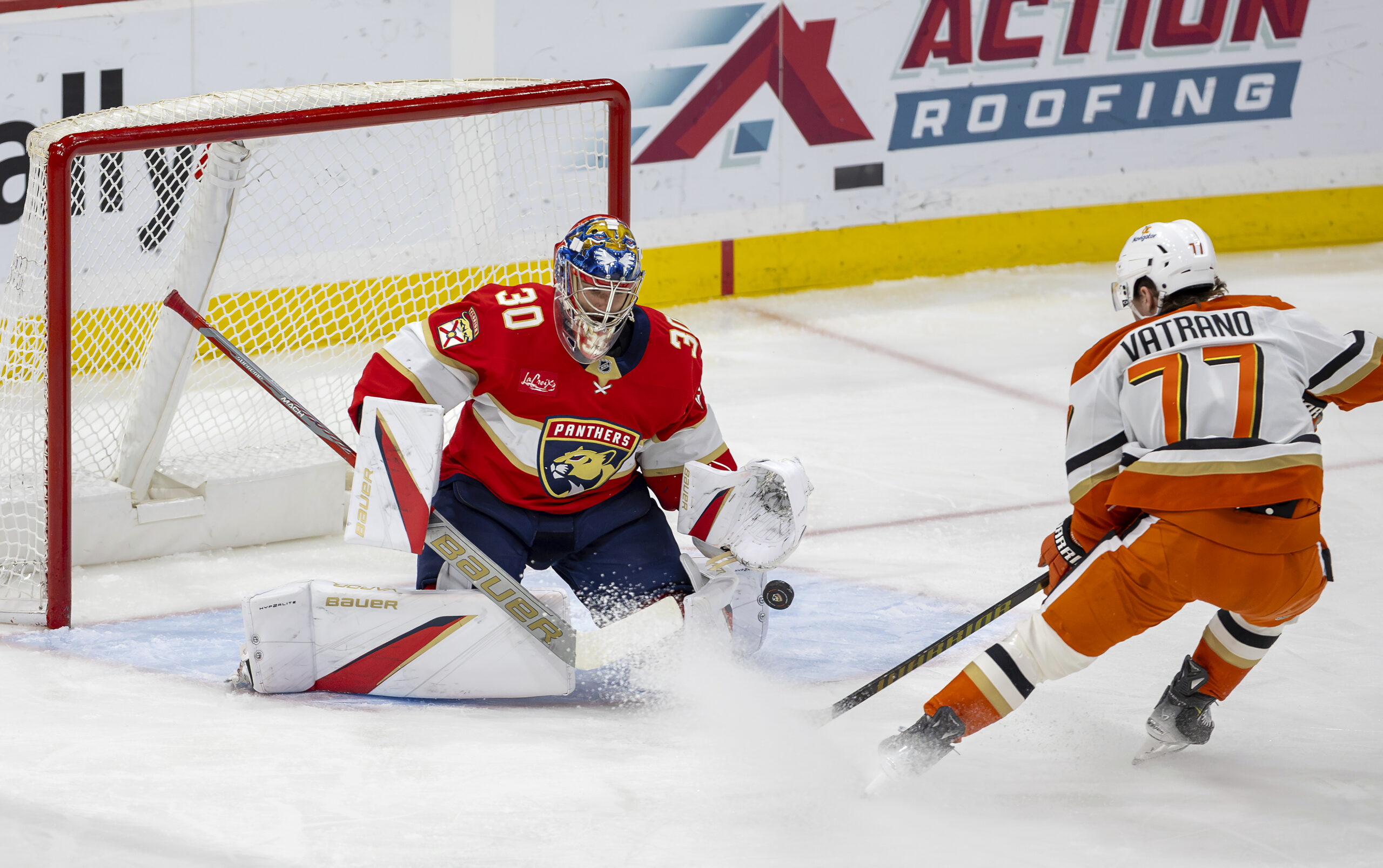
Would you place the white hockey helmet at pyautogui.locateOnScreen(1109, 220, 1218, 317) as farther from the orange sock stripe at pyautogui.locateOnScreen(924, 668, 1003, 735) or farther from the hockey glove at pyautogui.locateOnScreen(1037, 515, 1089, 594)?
the orange sock stripe at pyautogui.locateOnScreen(924, 668, 1003, 735)

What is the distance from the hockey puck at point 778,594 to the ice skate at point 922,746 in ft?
1.69

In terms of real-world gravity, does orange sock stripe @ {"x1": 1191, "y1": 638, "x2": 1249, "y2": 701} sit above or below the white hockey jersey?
below

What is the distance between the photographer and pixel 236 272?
4.66m

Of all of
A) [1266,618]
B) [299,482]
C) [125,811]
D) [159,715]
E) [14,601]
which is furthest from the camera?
[299,482]

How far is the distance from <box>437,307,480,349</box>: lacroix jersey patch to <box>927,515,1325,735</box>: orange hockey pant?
101 centimetres

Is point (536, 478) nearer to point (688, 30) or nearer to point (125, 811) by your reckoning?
point (125, 811)

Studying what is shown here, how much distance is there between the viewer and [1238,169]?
693cm

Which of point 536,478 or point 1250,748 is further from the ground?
point 536,478

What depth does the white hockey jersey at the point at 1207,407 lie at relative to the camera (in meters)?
2.51

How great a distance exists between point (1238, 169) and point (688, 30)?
2.42 metres

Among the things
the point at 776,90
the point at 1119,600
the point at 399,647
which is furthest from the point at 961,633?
the point at 776,90

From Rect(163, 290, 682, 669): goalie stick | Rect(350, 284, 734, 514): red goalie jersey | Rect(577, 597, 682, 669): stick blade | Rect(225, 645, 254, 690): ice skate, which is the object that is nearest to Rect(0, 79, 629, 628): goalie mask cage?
Rect(350, 284, 734, 514): red goalie jersey

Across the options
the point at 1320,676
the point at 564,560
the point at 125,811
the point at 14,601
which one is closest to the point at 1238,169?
the point at 1320,676

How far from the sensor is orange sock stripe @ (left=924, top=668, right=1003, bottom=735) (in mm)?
2568
